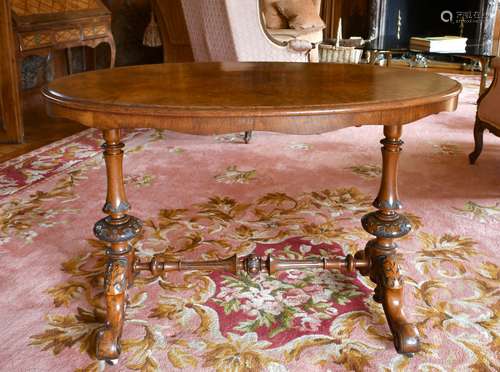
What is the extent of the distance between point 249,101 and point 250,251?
876 mm

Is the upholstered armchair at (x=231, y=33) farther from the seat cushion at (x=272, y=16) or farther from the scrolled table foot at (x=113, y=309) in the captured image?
the scrolled table foot at (x=113, y=309)

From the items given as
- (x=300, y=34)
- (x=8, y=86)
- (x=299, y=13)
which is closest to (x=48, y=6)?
(x=8, y=86)

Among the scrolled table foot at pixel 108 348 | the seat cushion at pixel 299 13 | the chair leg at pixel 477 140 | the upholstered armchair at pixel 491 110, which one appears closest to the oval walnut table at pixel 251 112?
the scrolled table foot at pixel 108 348

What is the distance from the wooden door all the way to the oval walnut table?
1833mm

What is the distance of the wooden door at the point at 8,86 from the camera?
3268mm

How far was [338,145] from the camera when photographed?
11.2 feet

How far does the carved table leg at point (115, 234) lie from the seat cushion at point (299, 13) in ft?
13.1

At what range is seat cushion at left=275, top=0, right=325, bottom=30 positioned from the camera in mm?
5176

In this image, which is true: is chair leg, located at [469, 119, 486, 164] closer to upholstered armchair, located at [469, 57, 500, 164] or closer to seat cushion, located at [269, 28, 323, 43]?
upholstered armchair, located at [469, 57, 500, 164]

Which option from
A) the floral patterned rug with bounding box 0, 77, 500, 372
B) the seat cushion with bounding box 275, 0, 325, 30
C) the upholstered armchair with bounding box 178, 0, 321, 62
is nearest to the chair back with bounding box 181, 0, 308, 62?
the upholstered armchair with bounding box 178, 0, 321, 62

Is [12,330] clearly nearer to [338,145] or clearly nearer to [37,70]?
[338,145]

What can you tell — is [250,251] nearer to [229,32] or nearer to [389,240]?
[389,240]

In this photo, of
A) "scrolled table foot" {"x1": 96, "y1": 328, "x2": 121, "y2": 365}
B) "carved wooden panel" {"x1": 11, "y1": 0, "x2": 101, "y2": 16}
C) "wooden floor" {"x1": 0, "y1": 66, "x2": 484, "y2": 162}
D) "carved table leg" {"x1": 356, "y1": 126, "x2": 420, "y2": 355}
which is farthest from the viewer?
"carved wooden panel" {"x1": 11, "y1": 0, "x2": 101, "y2": 16}

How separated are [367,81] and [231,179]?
4.33 ft
